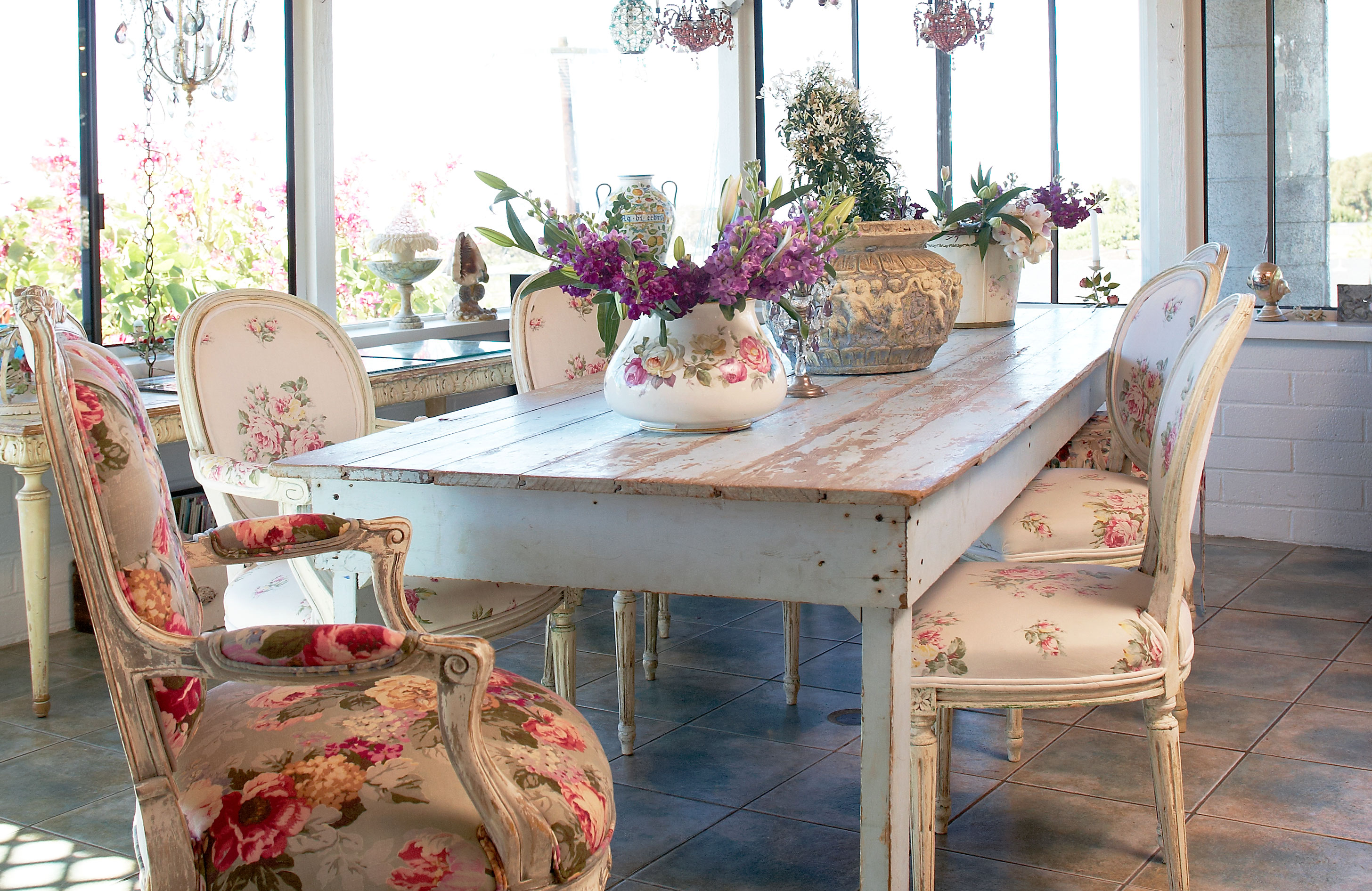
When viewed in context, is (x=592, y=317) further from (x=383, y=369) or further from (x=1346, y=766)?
(x=1346, y=766)

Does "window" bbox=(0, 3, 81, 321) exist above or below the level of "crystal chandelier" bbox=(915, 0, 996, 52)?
below

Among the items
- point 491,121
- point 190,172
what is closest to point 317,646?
point 190,172

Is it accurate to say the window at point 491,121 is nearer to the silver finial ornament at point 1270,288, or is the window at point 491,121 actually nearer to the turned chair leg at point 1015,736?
the silver finial ornament at point 1270,288

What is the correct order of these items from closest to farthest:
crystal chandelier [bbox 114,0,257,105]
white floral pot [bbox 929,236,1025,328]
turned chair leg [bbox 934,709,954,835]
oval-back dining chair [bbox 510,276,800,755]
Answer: turned chair leg [bbox 934,709,954,835] < oval-back dining chair [bbox 510,276,800,755] < crystal chandelier [bbox 114,0,257,105] < white floral pot [bbox 929,236,1025,328]

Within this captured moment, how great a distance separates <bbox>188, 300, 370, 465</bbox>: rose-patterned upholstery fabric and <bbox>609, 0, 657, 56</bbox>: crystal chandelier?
6.96 feet

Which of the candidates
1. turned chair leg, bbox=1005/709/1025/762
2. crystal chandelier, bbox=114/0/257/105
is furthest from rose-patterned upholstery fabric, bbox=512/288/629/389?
turned chair leg, bbox=1005/709/1025/762

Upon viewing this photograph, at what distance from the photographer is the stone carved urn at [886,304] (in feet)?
8.30

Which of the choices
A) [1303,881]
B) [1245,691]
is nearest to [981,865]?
[1303,881]

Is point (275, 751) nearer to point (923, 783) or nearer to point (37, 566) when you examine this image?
point (923, 783)

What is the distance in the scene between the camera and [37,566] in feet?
9.22

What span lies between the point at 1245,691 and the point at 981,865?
43.8 inches

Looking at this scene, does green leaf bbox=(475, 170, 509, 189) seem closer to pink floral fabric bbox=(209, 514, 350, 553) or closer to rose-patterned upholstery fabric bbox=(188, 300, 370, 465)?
pink floral fabric bbox=(209, 514, 350, 553)

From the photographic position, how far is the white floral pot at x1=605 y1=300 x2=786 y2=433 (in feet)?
6.08

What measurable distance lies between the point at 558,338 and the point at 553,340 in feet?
0.05
